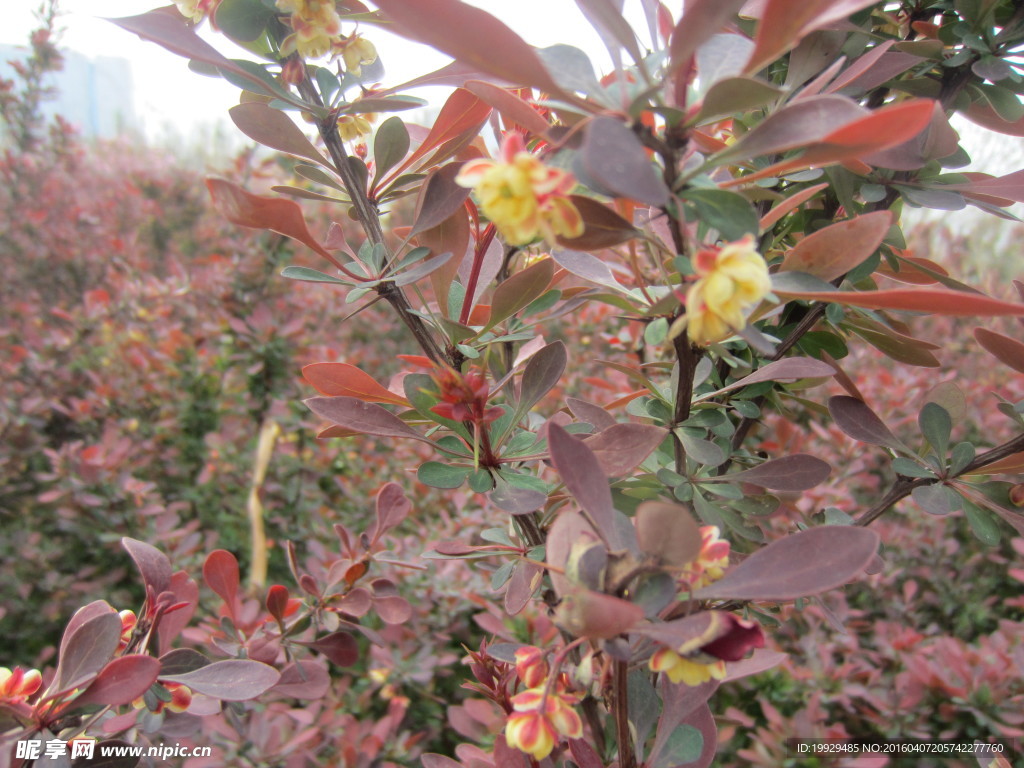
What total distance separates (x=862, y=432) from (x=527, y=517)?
0.40 m

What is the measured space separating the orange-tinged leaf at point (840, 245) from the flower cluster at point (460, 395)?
27 cm

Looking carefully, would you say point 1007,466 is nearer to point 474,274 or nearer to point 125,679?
point 474,274

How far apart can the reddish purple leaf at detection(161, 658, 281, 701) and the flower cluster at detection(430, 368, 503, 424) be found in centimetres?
34

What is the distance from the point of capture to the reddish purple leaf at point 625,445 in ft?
1.63

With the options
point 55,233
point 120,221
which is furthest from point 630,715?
point 120,221

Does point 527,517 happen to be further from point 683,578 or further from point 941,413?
point 941,413

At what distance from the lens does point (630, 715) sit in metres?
0.56

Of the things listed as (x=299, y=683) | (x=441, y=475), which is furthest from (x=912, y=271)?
(x=299, y=683)

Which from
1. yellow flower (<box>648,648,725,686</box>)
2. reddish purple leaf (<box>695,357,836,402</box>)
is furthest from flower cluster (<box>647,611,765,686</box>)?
reddish purple leaf (<box>695,357,836,402</box>)

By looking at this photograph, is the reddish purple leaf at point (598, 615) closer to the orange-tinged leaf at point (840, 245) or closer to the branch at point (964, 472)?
the orange-tinged leaf at point (840, 245)

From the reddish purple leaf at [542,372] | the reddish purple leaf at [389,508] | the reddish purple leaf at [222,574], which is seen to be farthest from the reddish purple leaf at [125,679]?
the reddish purple leaf at [542,372]

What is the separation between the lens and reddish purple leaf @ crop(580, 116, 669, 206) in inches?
12.4

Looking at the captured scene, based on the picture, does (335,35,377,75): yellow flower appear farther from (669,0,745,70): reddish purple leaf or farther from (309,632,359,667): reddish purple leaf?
(309,632,359,667): reddish purple leaf

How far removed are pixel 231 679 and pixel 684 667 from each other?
1.59 ft
